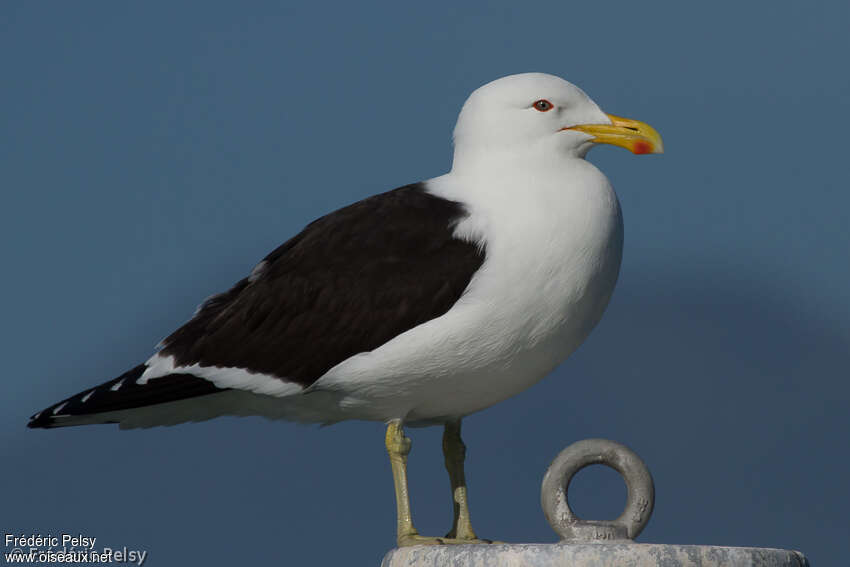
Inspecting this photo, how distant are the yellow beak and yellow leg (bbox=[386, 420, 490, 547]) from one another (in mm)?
1688

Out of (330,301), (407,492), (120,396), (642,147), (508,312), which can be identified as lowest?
(407,492)

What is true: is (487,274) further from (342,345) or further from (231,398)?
(231,398)

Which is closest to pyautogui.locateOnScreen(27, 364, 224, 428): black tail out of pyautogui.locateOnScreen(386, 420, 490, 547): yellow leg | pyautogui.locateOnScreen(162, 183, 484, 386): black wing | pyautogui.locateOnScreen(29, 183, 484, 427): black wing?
pyautogui.locateOnScreen(29, 183, 484, 427): black wing

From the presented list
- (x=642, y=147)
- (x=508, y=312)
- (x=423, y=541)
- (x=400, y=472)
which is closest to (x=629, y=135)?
(x=642, y=147)

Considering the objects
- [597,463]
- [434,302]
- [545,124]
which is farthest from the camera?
[545,124]

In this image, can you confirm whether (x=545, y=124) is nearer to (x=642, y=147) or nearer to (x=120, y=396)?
(x=642, y=147)

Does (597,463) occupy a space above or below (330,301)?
below

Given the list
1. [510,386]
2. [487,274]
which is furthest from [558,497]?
[487,274]

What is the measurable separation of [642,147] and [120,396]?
9.63 ft

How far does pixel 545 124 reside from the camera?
5934 mm

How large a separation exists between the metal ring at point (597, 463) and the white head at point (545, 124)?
1.50 m

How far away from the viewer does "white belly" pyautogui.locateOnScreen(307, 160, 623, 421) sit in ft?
18.0

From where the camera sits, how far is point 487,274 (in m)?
5.50

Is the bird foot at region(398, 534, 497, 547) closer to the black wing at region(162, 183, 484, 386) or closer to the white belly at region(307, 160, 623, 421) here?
the white belly at region(307, 160, 623, 421)
